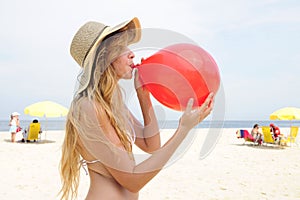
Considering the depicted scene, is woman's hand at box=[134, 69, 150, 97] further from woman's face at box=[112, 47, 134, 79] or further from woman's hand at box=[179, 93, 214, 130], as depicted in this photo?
woman's hand at box=[179, 93, 214, 130]

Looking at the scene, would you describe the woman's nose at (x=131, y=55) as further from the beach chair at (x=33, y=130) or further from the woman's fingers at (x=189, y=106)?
the beach chair at (x=33, y=130)

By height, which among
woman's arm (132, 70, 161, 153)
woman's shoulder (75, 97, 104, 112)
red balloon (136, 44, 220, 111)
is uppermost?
red balloon (136, 44, 220, 111)

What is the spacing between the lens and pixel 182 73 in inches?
86.4

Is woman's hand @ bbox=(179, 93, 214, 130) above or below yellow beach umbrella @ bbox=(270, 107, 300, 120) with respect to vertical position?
above

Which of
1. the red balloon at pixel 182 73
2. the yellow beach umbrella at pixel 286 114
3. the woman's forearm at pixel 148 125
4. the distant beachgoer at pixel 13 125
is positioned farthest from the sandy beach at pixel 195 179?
the yellow beach umbrella at pixel 286 114

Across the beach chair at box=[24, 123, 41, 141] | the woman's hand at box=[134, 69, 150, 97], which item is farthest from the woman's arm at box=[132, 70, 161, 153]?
the beach chair at box=[24, 123, 41, 141]

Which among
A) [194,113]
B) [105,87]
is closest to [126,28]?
[105,87]

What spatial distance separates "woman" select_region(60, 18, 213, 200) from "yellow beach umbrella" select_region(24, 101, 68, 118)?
13629mm

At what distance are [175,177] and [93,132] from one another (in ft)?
21.1

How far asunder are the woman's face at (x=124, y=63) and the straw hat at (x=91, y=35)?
11 cm

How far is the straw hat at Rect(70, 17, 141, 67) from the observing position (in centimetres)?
220

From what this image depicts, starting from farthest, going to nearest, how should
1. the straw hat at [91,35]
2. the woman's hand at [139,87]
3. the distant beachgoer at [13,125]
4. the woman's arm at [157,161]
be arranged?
the distant beachgoer at [13,125]
the woman's hand at [139,87]
the straw hat at [91,35]
the woman's arm at [157,161]

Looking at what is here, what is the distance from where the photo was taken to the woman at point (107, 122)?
2016 millimetres

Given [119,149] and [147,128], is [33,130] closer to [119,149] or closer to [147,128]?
[147,128]
